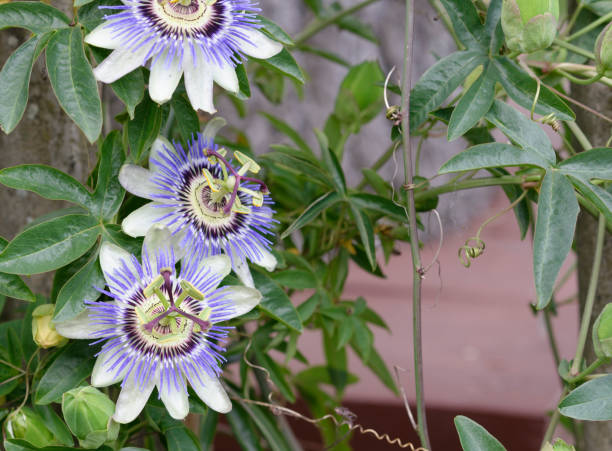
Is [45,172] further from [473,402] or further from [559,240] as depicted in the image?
[473,402]

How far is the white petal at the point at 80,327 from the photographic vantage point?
0.59 metres

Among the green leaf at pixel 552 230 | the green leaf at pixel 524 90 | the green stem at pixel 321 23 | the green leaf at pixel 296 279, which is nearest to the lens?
the green leaf at pixel 552 230

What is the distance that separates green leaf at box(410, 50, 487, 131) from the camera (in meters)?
0.66

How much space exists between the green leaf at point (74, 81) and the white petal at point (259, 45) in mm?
129

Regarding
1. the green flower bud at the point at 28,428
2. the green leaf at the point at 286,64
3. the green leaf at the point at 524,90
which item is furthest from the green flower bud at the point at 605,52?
the green flower bud at the point at 28,428

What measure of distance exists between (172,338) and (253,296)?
0.07 meters

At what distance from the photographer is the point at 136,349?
606 mm

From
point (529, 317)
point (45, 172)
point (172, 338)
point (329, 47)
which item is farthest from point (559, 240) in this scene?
point (329, 47)

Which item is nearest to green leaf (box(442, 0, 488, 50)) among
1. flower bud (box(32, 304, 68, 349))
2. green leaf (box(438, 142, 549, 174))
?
green leaf (box(438, 142, 549, 174))

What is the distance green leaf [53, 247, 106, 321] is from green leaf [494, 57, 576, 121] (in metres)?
0.39

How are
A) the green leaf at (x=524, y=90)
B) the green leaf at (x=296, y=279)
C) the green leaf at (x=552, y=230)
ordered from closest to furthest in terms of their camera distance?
the green leaf at (x=552, y=230) < the green leaf at (x=524, y=90) < the green leaf at (x=296, y=279)

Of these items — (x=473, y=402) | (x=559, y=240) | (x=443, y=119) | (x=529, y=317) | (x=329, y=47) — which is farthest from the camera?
(x=329, y=47)

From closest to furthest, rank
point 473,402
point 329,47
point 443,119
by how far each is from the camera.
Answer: point 443,119, point 473,402, point 329,47

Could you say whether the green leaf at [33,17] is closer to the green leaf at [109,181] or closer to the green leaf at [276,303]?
the green leaf at [109,181]
